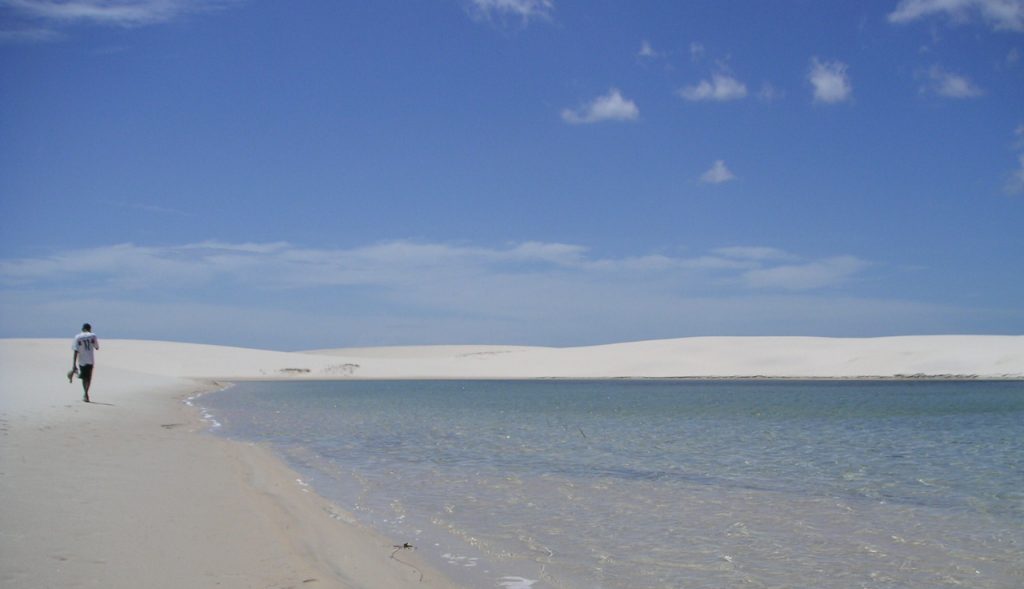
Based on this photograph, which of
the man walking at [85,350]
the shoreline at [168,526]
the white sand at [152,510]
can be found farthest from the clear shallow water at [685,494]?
the man walking at [85,350]

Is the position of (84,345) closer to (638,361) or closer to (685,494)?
(685,494)

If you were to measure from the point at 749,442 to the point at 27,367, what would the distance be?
24662mm

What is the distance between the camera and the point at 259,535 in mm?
5891

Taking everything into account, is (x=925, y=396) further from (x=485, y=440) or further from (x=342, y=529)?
(x=342, y=529)

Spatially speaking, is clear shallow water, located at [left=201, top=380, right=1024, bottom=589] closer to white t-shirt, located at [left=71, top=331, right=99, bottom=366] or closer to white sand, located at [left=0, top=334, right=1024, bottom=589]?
white sand, located at [left=0, top=334, right=1024, bottom=589]

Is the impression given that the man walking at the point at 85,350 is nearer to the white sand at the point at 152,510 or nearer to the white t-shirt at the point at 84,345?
the white t-shirt at the point at 84,345

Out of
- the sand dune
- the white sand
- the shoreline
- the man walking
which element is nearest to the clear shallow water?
the shoreline

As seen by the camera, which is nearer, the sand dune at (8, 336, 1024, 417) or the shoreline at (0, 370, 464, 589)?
the shoreline at (0, 370, 464, 589)

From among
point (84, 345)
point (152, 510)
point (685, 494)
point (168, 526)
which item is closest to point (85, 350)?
point (84, 345)

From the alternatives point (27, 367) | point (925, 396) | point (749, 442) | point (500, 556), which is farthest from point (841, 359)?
point (500, 556)

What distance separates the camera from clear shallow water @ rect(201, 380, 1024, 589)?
5879 millimetres

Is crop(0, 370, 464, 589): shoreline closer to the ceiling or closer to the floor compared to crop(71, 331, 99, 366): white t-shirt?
closer to the floor

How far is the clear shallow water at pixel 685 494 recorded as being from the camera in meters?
5.88

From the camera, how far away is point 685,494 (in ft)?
28.8
